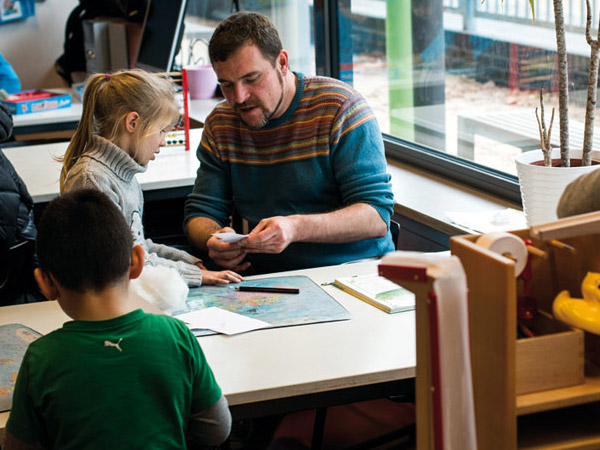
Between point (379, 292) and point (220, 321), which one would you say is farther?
point (379, 292)

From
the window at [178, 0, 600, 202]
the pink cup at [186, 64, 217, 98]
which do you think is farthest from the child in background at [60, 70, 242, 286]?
the pink cup at [186, 64, 217, 98]

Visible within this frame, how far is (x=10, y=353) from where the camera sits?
163 centimetres

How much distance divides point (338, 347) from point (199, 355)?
388mm

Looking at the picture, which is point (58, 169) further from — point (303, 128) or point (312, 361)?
point (312, 361)

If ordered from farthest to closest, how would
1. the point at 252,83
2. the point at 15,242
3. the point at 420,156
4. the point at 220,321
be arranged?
1. the point at 420,156
2. the point at 15,242
3. the point at 252,83
4. the point at 220,321

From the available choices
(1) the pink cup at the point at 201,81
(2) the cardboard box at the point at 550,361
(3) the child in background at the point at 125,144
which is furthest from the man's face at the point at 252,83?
(1) the pink cup at the point at 201,81

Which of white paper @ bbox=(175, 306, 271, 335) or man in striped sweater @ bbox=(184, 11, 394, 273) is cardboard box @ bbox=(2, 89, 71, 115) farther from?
white paper @ bbox=(175, 306, 271, 335)

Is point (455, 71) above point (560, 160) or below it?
above

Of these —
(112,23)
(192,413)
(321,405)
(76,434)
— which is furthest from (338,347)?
(112,23)

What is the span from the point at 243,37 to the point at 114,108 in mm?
411

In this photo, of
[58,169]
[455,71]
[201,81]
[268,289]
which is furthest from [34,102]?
[268,289]

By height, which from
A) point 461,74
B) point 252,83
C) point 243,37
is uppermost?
point 243,37

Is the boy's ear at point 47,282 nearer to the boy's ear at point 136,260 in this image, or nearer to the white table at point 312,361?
the boy's ear at point 136,260

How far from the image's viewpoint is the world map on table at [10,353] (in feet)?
4.81
